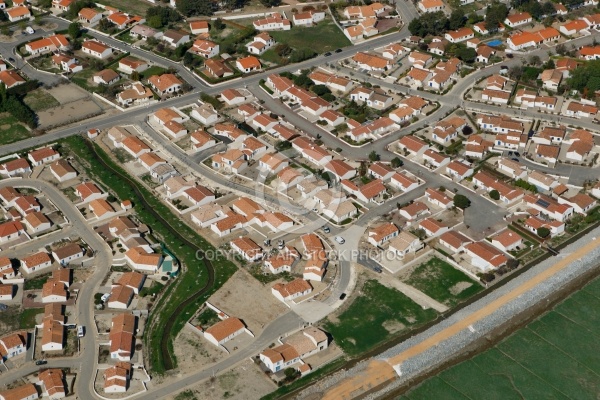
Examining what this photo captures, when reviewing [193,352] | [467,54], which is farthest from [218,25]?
[193,352]

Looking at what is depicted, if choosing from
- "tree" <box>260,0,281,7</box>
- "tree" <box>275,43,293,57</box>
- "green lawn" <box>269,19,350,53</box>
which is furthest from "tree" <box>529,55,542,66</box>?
"tree" <box>260,0,281,7</box>

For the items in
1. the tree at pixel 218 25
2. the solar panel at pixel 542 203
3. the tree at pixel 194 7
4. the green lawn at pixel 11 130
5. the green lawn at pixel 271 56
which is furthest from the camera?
the tree at pixel 194 7

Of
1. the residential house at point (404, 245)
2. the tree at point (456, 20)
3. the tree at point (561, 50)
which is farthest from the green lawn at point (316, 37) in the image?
the residential house at point (404, 245)

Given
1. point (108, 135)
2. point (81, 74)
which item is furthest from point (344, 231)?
point (81, 74)

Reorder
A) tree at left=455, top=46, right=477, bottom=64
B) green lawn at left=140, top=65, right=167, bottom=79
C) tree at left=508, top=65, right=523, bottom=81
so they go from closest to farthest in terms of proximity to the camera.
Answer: tree at left=508, top=65, right=523, bottom=81 < green lawn at left=140, top=65, right=167, bottom=79 < tree at left=455, top=46, right=477, bottom=64

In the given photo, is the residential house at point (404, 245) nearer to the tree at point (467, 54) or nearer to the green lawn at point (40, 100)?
the tree at point (467, 54)

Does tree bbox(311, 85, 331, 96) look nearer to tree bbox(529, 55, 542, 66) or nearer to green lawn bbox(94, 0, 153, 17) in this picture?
tree bbox(529, 55, 542, 66)

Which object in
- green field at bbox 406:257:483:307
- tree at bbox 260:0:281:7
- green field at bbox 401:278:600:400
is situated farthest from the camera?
tree at bbox 260:0:281:7
